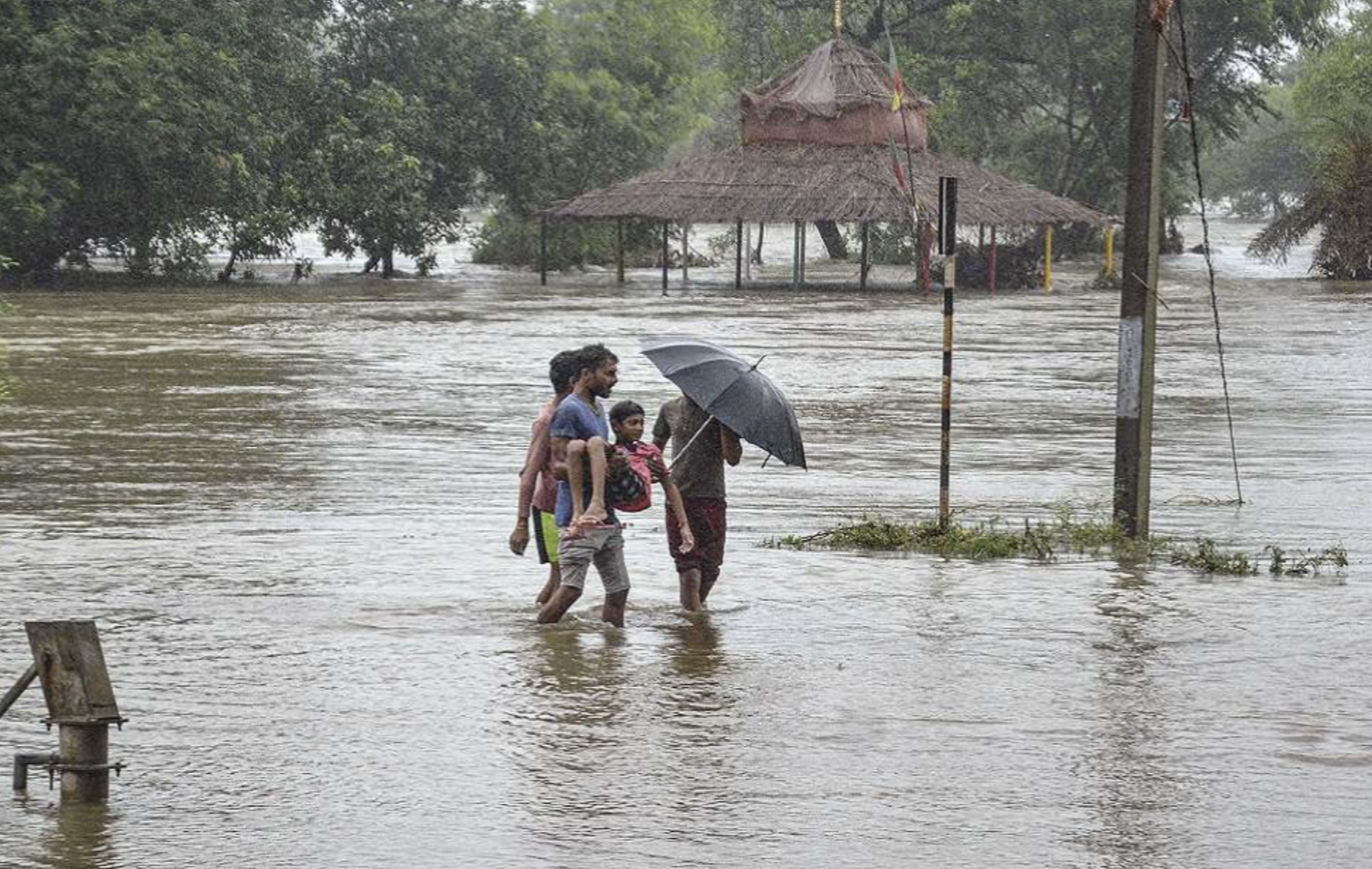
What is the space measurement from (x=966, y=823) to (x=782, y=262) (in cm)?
6583


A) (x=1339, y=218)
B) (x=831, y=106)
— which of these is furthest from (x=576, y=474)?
(x=1339, y=218)

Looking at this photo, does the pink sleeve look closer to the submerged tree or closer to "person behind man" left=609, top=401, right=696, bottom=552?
"person behind man" left=609, top=401, right=696, bottom=552

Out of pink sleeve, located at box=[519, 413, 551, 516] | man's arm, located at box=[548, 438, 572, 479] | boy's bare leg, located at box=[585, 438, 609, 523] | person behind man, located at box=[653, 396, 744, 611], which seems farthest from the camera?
person behind man, located at box=[653, 396, 744, 611]

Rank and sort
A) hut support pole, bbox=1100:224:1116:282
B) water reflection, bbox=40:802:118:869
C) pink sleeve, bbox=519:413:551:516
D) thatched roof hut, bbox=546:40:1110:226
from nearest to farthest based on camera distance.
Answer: water reflection, bbox=40:802:118:869 → pink sleeve, bbox=519:413:551:516 → thatched roof hut, bbox=546:40:1110:226 → hut support pole, bbox=1100:224:1116:282

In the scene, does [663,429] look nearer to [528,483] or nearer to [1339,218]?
[528,483]

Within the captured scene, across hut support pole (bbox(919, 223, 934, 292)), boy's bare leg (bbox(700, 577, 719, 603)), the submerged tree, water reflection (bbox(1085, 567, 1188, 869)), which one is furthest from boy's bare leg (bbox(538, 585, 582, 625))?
the submerged tree

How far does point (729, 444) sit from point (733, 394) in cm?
23

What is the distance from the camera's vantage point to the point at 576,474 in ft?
33.4

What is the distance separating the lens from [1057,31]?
63156mm

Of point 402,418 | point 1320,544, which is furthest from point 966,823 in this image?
point 402,418

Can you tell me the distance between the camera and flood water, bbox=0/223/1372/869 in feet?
24.3

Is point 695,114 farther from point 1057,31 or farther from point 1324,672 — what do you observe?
point 1324,672

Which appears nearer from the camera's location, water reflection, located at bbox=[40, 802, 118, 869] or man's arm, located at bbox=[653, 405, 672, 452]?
water reflection, located at bbox=[40, 802, 118, 869]

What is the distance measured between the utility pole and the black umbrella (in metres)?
2.89
